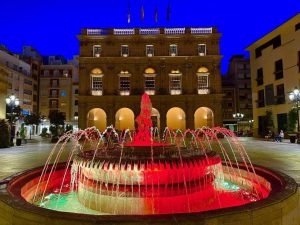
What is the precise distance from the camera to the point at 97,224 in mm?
3443

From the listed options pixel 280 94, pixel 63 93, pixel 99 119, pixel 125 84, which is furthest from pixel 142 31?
pixel 63 93

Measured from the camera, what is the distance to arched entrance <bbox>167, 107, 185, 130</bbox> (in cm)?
3900

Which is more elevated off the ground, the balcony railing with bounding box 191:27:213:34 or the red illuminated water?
the balcony railing with bounding box 191:27:213:34

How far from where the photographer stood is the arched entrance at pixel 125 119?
1519 inches

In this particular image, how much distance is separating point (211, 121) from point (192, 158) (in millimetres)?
32541

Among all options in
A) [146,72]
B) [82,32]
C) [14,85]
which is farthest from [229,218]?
[14,85]

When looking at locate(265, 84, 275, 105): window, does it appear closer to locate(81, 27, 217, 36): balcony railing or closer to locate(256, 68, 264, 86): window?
locate(256, 68, 264, 86): window

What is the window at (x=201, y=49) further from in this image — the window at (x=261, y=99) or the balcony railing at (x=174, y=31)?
the window at (x=261, y=99)

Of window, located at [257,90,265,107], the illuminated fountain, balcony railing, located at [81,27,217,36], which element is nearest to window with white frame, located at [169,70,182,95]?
balcony railing, located at [81,27,217,36]

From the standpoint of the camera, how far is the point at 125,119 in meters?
39.2

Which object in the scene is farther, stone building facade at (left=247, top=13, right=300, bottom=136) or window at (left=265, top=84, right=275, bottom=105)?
window at (left=265, top=84, right=275, bottom=105)

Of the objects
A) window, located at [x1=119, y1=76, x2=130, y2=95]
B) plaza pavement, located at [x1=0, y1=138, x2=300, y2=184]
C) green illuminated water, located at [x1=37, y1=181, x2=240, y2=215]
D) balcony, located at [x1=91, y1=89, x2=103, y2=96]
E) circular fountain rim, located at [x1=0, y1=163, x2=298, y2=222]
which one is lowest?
green illuminated water, located at [x1=37, y1=181, x2=240, y2=215]

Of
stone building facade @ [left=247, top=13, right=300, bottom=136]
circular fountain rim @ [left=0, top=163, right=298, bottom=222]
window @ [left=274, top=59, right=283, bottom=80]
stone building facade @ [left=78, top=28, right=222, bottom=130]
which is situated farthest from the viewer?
stone building facade @ [left=78, top=28, right=222, bottom=130]

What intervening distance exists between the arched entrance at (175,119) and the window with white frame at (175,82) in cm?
296
